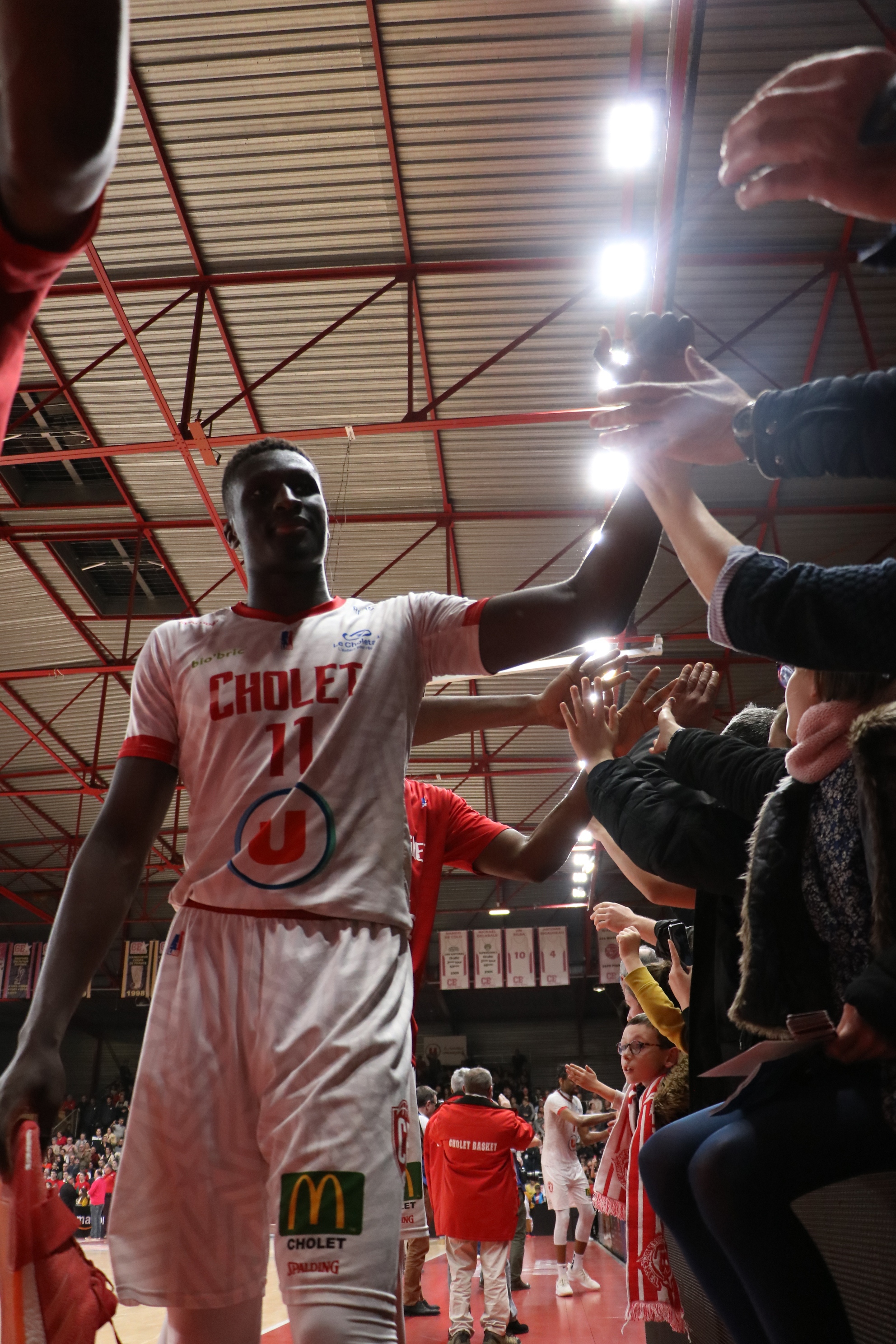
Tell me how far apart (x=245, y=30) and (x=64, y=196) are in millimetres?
7974

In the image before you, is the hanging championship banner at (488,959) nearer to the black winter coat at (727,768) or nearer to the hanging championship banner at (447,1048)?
the hanging championship banner at (447,1048)

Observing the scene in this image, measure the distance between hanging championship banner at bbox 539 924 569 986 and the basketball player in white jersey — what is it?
67.8 ft

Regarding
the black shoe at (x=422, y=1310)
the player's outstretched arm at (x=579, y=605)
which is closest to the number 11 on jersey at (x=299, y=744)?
the player's outstretched arm at (x=579, y=605)

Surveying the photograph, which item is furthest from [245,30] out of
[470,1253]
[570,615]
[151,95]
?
[470,1253]

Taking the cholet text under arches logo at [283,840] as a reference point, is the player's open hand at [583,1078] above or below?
below

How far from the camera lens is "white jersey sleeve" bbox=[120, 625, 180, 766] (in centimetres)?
192

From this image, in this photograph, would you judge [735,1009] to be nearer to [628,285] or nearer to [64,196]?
[64,196]

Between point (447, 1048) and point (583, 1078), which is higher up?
point (583, 1078)

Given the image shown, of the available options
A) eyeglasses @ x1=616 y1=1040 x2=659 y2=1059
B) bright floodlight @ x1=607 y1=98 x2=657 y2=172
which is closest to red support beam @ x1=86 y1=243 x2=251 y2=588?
bright floodlight @ x1=607 y1=98 x2=657 y2=172

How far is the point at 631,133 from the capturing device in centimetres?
761

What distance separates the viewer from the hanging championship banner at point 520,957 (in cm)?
2178

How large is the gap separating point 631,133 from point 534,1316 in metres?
9.17

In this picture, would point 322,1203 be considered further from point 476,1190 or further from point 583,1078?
point 583,1078

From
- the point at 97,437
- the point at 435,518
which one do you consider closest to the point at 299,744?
the point at 435,518
